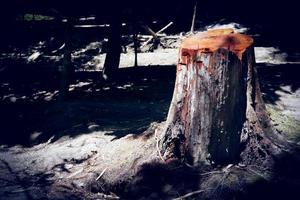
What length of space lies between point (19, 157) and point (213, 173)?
3434 mm

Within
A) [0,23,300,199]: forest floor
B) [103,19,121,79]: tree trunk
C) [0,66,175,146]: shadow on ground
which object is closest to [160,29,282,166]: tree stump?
[0,23,300,199]: forest floor

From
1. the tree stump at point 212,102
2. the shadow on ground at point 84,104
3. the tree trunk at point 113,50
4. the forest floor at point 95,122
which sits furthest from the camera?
the tree trunk at point 113,50

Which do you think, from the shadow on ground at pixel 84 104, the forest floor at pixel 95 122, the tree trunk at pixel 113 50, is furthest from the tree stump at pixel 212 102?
the tree trunk at pixel 113 50

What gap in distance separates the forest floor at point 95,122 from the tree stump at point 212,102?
305mm

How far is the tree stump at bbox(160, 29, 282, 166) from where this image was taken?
13.2 ft

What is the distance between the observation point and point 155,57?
42.5 ft

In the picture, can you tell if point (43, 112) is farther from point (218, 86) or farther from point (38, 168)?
point (218, 86)

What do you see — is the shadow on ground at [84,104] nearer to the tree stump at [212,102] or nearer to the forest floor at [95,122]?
the forest floor at [95,122]

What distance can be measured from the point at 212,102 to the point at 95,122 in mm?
3415

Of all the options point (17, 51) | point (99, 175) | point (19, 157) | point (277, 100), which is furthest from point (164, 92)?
point (17, 51)

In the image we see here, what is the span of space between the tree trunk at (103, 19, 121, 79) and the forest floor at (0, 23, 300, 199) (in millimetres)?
382

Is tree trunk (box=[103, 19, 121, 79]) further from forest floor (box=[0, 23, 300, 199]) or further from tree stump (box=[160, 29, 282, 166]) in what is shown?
tree stump (box=[160, 29, 282, 166])

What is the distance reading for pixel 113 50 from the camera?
9.97 metres

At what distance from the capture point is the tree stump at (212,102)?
403 cm
